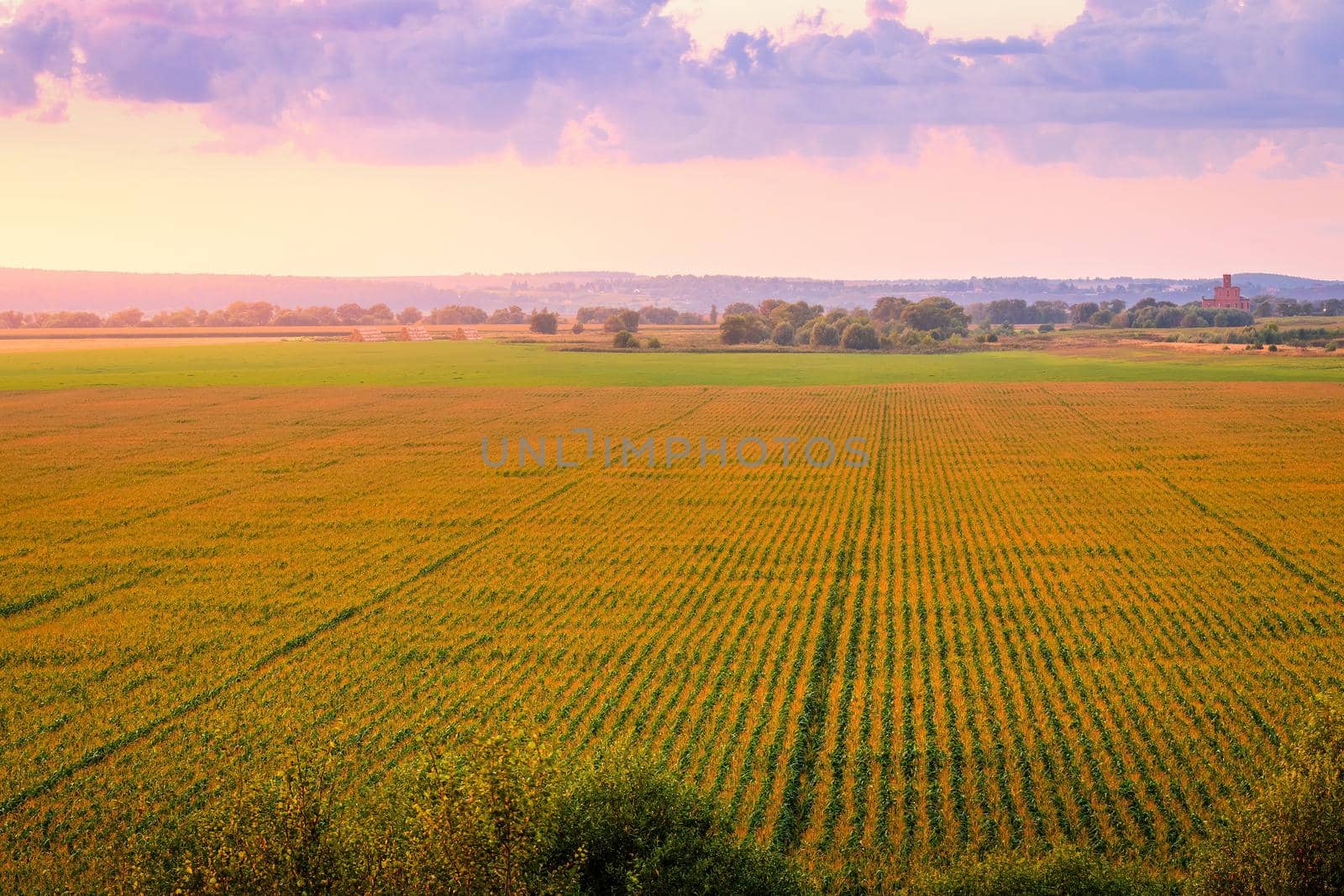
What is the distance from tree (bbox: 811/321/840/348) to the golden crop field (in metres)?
113

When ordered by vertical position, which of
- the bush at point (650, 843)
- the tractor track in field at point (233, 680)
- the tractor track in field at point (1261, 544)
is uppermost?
the bush at point (650, 843)

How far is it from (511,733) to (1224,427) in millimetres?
62699

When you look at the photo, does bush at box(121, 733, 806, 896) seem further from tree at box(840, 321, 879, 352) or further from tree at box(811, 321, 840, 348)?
tree at box(811, 321, 840, 348)

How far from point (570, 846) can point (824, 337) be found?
158 m

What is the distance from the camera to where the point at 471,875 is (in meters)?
12.8

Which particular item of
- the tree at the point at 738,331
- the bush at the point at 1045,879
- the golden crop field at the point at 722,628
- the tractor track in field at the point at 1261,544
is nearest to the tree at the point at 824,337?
the tree at the point at 738,331

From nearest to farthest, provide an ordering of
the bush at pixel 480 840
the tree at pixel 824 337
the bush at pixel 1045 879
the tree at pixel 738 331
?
the bush at pixel 480 840, the bush at pixel 1045 879, the tree at pixel 824 337, the tree at pixel 738 331

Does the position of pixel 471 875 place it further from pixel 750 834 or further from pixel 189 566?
pixel 189 566

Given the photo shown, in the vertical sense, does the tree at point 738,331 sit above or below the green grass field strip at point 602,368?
above

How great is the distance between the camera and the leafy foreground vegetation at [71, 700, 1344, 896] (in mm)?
12984

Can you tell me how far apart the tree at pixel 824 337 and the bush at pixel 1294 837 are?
155 meters

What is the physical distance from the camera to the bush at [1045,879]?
14336mm

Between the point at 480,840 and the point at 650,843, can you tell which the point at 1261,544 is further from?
the point at 480,840

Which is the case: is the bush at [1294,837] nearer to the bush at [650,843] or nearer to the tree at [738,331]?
the bush at [650,843]
